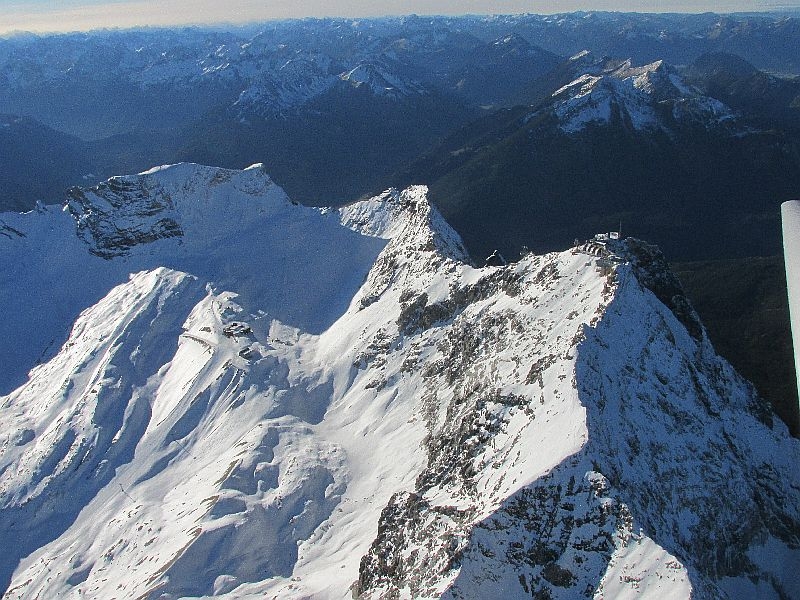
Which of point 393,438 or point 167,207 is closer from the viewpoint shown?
point 393,438

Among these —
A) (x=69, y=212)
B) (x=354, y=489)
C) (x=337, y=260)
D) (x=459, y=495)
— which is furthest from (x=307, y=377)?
(x=69, y=212)

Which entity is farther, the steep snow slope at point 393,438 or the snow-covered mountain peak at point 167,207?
the snow-covered mountain peak at point 167,207

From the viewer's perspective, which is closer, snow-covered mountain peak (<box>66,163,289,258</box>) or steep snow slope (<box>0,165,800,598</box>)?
steep snow slope (<box>0,165,800,598</box>)

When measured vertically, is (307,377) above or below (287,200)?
below

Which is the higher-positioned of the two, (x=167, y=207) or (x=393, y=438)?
(x=167, y=207)

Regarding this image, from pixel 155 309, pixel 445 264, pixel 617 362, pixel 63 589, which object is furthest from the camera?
pixel 155 309

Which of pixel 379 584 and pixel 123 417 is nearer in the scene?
pixel 379 584

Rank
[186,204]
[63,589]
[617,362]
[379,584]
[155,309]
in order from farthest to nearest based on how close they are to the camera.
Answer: [186,204] → [155,309] → [63,589] → [617,362] → [379,584]

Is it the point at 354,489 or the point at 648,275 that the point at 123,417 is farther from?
the point at 648,275
